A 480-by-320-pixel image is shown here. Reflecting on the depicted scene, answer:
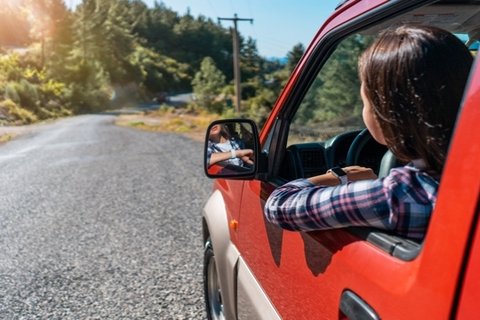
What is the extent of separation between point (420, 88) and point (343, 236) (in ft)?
1.44

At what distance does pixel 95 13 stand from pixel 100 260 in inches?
2986

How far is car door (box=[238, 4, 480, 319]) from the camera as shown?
0.95 metres

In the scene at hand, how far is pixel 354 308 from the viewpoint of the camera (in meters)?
1.22

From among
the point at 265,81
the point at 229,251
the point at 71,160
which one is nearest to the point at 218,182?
the point at 229,251

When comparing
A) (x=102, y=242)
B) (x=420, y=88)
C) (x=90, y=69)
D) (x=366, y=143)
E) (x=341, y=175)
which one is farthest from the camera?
(x=90, y=69)

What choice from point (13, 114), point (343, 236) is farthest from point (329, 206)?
point (13, 114)

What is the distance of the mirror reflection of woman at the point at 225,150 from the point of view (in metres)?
2.06

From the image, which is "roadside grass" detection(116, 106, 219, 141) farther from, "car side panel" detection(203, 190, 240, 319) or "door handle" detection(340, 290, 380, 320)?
"door handle" detection(340, 290, 380, 320)

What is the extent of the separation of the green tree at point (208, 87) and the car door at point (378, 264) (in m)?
53.5

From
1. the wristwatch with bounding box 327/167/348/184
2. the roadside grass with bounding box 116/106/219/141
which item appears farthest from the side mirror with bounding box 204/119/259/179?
the roadside grass with bounding box 116/106/219/141

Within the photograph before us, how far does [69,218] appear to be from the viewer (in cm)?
684

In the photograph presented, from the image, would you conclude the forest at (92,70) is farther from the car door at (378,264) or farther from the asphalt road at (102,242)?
Result: the car door at (378,264)

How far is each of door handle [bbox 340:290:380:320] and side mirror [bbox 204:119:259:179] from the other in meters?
0.83

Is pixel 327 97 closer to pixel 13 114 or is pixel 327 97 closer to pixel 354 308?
pixel 354 308
